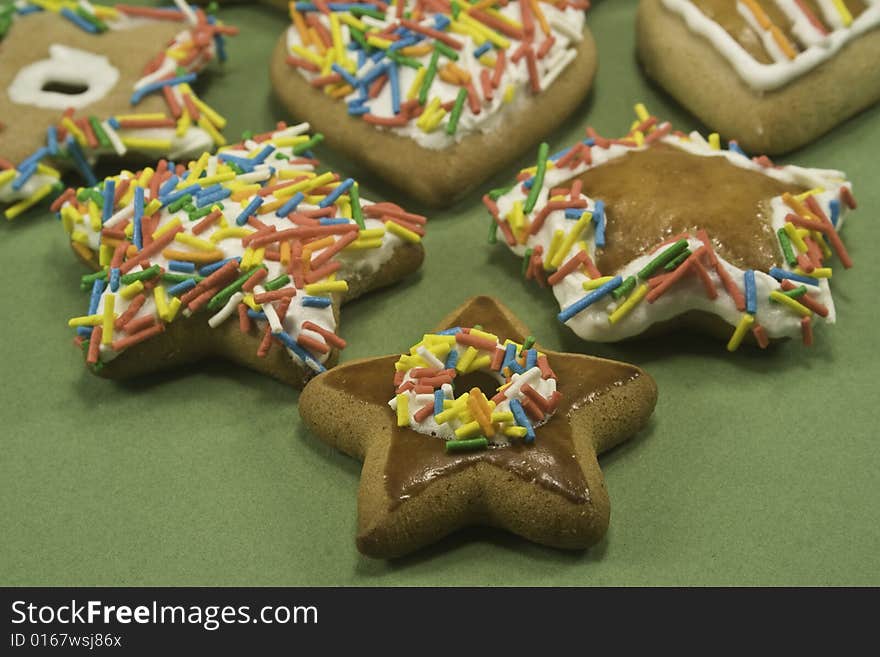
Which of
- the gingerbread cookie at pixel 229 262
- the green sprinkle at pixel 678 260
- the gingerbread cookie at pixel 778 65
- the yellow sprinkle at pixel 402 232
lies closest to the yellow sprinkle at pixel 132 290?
the gingerbread cookie at pixel 229 262

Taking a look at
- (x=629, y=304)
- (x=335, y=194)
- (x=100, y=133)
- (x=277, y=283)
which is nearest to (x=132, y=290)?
(x=277, y=283)

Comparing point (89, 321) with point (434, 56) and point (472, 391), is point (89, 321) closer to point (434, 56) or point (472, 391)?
point (472, 391)

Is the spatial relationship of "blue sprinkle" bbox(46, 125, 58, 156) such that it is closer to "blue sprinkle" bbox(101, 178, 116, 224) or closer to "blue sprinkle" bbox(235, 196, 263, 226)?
"blue sprinkle" bbox(101, 178, 116, 224)

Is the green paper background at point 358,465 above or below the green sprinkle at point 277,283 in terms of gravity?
below

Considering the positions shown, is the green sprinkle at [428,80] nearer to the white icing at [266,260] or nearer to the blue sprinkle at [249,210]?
the white icing at [266,260]

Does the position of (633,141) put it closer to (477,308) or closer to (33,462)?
(477,308)

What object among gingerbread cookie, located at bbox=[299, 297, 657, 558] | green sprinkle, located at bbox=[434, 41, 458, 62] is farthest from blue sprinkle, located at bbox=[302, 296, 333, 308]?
green sprinkle, located at bbox=[434, 41, 458, 62]
